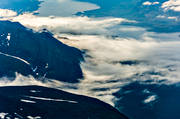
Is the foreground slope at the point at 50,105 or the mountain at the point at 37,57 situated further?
the mountain at the point at 37,57

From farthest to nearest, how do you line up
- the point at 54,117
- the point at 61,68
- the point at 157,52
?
the point at 157,52
the point at 61,68
the point at 54,117

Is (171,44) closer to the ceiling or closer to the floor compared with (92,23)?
closer to the floor

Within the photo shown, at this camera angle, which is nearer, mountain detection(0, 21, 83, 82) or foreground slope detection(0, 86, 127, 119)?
foreground slope detection(0, 86, 127, 119)

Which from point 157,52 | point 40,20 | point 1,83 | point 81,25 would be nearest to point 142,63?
point 157,52

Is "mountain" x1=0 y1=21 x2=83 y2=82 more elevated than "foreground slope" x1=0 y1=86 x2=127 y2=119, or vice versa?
"mountain" x1=0 y1=21 x2=83 y2=82

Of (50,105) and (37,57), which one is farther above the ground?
(37,57)

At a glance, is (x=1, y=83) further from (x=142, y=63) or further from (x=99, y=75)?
(x=142, y=63)

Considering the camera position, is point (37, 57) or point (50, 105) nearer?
point (50, 105)

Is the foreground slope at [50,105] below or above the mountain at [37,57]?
below
